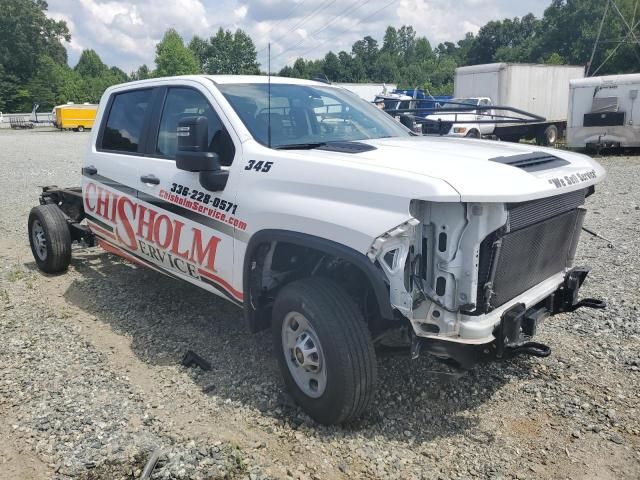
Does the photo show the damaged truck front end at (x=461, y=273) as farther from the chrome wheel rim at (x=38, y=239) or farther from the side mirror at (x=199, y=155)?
the chrome wheel rim at (x=38, y=239)

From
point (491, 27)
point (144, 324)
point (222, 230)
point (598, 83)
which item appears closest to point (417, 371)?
point (222, 230)

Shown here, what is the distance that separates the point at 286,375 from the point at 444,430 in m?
1.00

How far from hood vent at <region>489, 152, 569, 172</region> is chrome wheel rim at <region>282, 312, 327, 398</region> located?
1.43 meters

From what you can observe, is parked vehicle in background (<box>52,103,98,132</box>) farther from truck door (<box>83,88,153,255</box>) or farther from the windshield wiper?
the windshield wiper

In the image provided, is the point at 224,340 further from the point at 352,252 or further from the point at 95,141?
the point at 95,141

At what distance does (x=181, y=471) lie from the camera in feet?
9.75

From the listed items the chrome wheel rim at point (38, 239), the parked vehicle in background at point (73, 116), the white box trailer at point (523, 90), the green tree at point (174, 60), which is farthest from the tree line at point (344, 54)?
the chrome wheel rim at point (38, 239)

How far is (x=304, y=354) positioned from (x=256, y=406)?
586mm

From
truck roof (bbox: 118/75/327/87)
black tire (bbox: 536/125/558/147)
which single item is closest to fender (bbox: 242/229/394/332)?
truck roof (bbox: 118/75/327/87)

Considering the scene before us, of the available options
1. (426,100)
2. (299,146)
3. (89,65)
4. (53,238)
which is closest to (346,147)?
(299,146)

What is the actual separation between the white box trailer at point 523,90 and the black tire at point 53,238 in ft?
63.0

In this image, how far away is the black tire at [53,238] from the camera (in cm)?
621

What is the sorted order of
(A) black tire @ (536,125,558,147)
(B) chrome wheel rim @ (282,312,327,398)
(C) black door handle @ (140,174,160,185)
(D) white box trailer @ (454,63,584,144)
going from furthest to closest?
(A) black tire @ (536,125,558,147) < (D) white box trailer @ (454,63,584,144) < (C) black door handle @ (140,174,160,185) < (B) chrome wheel rim @ (282,312,327,398)

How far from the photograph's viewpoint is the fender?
289cm
